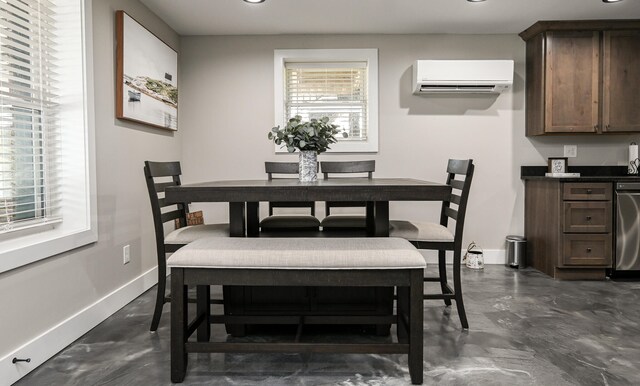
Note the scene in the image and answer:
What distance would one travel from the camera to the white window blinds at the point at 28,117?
1936 millimetres

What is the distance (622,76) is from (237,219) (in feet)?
12.1

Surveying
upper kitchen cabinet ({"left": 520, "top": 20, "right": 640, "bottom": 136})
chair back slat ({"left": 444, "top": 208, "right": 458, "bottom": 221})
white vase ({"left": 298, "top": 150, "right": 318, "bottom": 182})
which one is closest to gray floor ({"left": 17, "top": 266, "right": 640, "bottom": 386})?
chair back slat ({"left": 444, "top": 208, "right": 458, "bottom": 221})

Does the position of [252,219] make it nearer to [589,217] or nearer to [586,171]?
[589,217]

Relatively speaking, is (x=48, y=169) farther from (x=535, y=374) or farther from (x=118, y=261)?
(x=535, y=374)

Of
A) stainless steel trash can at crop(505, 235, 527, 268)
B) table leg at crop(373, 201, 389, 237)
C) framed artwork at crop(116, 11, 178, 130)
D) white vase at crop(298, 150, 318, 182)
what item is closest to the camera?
table leg at crop(373, 201, 389, 237)

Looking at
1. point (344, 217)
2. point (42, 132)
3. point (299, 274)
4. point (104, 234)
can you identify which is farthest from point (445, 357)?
point (42, 132)

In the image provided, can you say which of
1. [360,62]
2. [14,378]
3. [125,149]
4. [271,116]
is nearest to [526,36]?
[360,62]

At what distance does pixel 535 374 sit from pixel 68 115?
9.14 feet

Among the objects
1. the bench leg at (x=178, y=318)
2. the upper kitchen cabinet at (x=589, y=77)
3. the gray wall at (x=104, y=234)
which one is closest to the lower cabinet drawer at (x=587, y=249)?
the upper kitchen cabinet at (x=589, y=77)

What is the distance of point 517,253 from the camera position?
3889mm

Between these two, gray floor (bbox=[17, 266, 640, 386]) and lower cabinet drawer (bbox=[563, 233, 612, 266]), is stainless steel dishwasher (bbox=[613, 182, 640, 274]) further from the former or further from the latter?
gray floor (bbox=[17, 266, 640, 386])

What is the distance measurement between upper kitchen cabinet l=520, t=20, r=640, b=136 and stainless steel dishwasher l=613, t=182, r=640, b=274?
0.60 metres

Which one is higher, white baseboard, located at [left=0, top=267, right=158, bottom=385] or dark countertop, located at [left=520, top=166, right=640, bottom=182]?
dark countertop, located at [left=520, top=166, right=640, bottom=182]

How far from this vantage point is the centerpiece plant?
2326 mm
